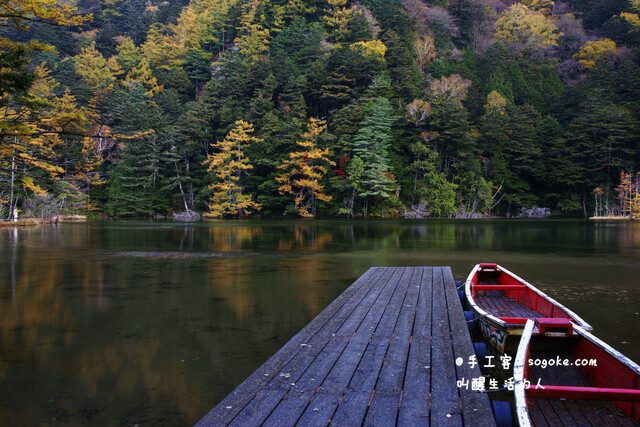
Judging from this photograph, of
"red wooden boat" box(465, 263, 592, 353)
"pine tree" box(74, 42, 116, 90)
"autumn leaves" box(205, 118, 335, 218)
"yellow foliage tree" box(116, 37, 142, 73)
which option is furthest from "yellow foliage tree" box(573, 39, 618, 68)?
"yellow foliage tree" box(116, 37, 142, 73)

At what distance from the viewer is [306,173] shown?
3534 centimetres

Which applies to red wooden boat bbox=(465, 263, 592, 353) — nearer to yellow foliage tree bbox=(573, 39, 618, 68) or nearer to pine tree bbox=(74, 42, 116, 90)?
pine tree bbox=(74, 42, 116, 90)

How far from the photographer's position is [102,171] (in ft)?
152

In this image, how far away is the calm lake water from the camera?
12.8 feet

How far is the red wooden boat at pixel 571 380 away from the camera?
2621 millimetres

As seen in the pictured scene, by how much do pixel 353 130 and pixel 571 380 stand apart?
35121 mm

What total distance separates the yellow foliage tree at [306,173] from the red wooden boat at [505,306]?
28.3 m

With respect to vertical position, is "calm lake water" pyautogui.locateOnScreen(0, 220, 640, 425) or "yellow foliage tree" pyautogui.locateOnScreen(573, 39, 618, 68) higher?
"yellow foliage tree" pyautogui.locateOnScreen(573, 39, 618, 68)

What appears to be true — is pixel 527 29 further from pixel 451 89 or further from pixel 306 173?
pixel 306 173

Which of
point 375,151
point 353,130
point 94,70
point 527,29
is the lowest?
point 375,151

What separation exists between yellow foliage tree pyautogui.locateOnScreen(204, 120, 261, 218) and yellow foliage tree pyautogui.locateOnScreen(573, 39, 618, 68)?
4504 cm

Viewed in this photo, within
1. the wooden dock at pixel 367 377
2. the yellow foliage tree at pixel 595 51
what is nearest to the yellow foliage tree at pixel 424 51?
the yellow foliage tree at pixel 595 51

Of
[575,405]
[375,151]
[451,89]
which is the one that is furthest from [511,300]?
[451,89]

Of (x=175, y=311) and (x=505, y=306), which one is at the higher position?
(x=505, y=306)
